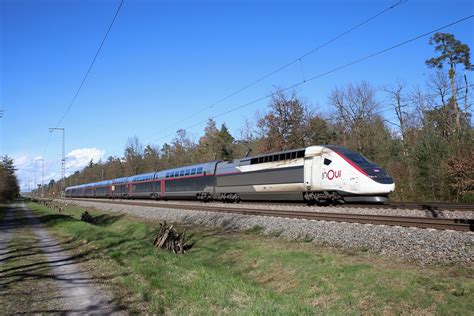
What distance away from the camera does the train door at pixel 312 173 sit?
2116 centimetres

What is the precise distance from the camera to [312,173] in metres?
21.5

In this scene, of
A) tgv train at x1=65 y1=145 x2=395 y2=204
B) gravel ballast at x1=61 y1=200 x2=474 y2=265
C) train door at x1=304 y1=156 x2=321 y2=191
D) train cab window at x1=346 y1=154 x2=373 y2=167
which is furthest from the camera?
train door at x1=304 y1=156 x2=321 y2=191

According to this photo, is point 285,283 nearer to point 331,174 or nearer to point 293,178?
point 331,174

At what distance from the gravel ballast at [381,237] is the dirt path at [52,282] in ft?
22.3

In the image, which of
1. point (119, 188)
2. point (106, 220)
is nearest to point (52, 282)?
point (106, 220)

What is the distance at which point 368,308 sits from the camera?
23.1ft

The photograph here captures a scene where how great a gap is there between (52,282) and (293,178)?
16428 millimetres

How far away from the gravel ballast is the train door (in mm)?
5043

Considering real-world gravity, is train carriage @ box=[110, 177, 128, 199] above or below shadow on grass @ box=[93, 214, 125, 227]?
above

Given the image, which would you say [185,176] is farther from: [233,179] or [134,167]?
[134,167]

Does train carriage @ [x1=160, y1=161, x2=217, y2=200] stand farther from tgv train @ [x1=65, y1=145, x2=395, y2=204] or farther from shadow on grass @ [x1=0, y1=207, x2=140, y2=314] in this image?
shadow on grass @ [x1=0, y1=207, x2=140, y2=314]

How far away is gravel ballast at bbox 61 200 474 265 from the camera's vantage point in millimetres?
8734

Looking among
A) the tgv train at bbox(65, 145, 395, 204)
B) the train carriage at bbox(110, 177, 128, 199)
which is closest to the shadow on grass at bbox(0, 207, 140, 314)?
the tgv train at bbox(65, 145, 395, 204)

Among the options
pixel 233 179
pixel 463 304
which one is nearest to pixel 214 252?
pixel 463 304
